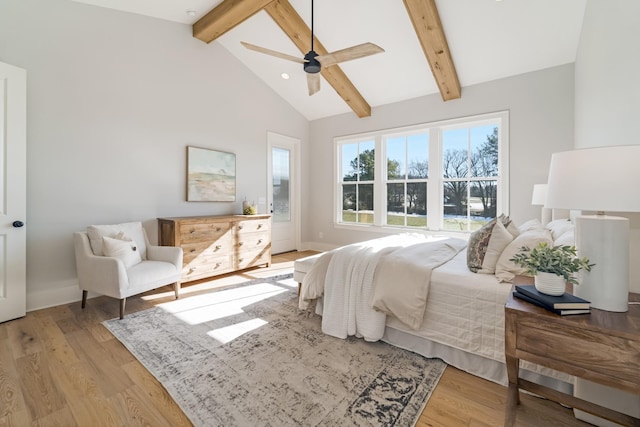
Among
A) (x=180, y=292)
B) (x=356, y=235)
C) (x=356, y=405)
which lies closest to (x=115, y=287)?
(x=180, y=292)

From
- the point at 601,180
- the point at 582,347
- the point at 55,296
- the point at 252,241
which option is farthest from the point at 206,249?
the point at 601,180

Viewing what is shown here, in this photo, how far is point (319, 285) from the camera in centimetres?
255

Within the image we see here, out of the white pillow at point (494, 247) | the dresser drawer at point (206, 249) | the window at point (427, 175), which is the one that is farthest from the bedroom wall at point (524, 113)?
the dresser drawer at point (206, 249)

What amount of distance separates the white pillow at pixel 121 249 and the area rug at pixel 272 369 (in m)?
0.55

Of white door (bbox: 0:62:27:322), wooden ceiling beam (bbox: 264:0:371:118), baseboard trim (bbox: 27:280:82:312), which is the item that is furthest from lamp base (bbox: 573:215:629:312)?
baseboard trim (bbox: 27:280:82:312)

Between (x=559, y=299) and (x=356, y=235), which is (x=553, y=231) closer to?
(x=559, y=299)

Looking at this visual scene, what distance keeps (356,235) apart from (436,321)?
141 inches

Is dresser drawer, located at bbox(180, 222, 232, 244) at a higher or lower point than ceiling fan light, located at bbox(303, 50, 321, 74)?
lower

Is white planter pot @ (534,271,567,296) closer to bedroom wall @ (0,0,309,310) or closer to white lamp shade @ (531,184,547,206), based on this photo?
white lamp shade @ (531,184,547,206)

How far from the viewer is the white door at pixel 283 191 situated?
547 cm

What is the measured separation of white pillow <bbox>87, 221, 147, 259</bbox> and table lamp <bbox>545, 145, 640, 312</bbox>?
3.68m

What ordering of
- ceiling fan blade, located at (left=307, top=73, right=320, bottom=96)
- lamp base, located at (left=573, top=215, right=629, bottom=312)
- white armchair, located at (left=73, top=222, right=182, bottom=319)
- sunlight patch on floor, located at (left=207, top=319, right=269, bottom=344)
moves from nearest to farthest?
lamp base, located at (left=573, top=215, right=629, bottom=312) < sunlight patch on floor, located at (left=207, top=319, right=269, bottom=344) < white armchair, located at (left=73, top=222, right=182, bottom=319) < ceiling fan blade, located at (left=307, top=73, right=320, bottom=96)

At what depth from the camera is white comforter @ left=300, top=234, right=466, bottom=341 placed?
2051mm

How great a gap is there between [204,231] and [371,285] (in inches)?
97.8
